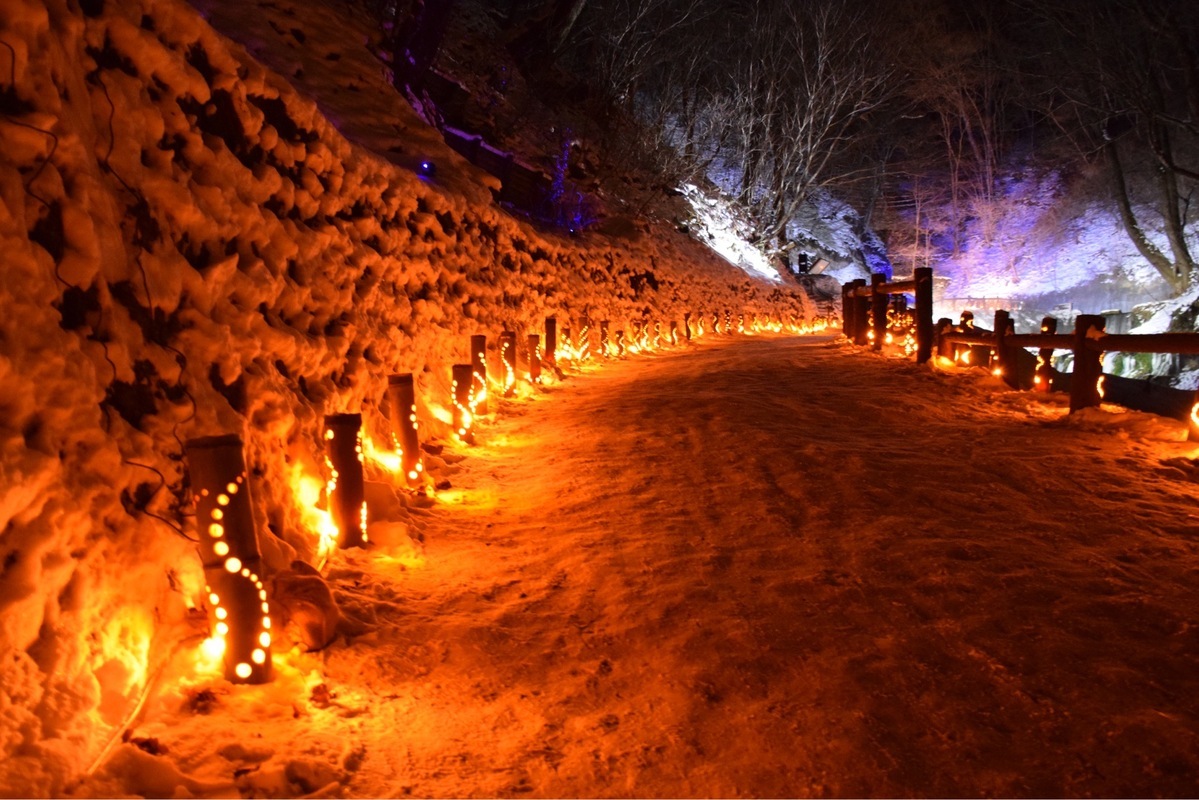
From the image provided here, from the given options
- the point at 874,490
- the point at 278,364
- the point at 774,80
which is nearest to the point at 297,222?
the point at 278,364

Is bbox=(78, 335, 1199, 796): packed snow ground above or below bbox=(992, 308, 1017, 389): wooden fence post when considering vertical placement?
below

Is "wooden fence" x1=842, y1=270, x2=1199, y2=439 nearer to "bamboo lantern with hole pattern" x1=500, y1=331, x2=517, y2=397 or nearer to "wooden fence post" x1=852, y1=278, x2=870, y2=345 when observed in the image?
"wooden fence post" x1=852, y1=278, x2=870, y2=345

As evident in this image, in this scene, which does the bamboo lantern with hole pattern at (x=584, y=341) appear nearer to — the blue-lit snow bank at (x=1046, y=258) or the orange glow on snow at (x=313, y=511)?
the orange glow on snow at (x=313, y=511)

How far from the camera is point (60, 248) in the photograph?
2.46m

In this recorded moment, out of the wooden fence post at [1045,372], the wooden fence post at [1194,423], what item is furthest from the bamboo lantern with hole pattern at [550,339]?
the wooden fence post at [1194,423]

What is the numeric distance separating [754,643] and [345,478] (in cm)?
226

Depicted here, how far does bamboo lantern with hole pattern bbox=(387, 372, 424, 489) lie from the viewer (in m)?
4.67

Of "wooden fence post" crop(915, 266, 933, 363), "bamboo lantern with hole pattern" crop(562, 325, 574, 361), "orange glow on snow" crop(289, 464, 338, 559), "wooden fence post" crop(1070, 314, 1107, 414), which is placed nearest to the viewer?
"orange glow on snow" crop(289, 464, 338, 559)

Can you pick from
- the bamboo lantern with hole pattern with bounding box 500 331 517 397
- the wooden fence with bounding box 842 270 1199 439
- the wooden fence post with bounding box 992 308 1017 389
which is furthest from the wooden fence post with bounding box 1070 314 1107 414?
the bamboo lantern with hole pattern with bounding box 500 331 517 397

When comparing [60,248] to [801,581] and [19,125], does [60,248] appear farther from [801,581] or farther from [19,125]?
[801,581]

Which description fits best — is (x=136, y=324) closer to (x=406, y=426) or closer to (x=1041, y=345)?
(x=406, y=426)

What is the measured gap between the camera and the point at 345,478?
371 centimetres

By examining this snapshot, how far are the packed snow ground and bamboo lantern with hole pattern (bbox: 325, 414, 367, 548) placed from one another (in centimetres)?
18

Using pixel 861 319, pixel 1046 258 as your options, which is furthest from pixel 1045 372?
pixel 1046 258
